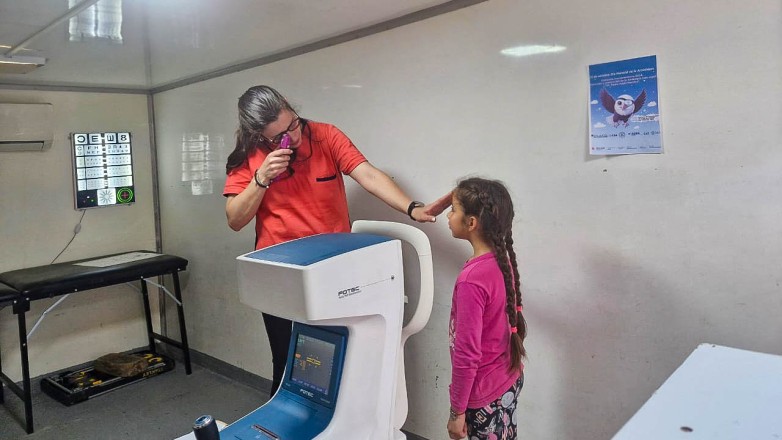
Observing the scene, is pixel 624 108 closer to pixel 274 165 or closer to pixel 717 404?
A: pixel 717 404

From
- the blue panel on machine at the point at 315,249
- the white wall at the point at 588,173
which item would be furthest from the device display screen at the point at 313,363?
the white wall at the point at 588,173

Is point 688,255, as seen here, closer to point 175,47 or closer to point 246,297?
point 246,297

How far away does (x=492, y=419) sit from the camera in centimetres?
167

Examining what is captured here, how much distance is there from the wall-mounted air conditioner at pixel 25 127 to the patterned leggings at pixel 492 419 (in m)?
3.24

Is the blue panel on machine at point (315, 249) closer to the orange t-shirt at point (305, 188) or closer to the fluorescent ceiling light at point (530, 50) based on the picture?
the orange t-shirt at point (305, 188)

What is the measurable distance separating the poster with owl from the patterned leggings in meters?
0.82

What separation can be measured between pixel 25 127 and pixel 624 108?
3427mm

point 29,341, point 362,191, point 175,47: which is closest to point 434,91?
point 362,191

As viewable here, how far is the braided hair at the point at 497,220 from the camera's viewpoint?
65.2 inches

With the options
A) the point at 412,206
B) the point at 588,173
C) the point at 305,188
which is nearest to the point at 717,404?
the point at 588,173

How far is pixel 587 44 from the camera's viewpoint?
1.82 m

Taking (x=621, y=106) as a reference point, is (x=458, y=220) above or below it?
below

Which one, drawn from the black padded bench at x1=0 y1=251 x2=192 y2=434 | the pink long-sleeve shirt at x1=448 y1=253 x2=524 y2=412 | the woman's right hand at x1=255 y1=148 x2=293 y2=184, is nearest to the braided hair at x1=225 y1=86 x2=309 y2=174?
the woman's right hand at x1=255 y1=148 x2=293 y2=184

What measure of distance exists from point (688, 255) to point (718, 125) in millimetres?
386
